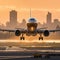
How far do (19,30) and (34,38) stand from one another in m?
49.7

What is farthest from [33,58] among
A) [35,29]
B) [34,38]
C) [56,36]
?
[56,36]

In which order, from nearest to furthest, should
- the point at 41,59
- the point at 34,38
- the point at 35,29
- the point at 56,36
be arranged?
1. the point at 41,59
2. the point at 35,29
3. the point at 34,38
4. the point at 56,36

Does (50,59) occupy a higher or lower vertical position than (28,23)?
lower

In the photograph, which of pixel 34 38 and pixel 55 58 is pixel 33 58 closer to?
pixel 55 58

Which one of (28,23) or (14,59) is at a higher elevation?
(28,23)

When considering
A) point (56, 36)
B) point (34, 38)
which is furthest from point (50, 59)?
point (56, 36)

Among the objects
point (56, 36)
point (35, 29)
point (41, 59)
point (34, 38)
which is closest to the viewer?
point (41, 59)

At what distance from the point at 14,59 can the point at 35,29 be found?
31.8 m

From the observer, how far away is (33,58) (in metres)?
62.2

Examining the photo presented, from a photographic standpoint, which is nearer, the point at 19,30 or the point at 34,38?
the point at 19,30

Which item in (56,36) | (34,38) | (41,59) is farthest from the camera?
(56,36)

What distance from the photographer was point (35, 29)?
306 feet

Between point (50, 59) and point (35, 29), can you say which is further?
point (35, 29)

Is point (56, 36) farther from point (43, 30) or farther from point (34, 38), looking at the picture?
point (43, 30)
